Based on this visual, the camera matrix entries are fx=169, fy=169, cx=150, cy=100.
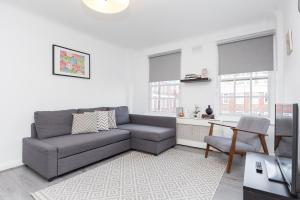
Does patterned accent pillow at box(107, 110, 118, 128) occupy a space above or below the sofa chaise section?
above

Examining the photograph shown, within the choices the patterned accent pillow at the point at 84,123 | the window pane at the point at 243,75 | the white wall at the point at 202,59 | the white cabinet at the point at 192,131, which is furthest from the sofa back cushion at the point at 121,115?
the window pane at the point at 243,75

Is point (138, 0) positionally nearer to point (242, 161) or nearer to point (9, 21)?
point (9, 21)

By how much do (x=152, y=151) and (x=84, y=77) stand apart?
208 cm

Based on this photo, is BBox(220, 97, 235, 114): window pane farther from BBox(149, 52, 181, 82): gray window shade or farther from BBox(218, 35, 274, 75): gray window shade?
BBox(149, 52, 181, 82): gray window shade

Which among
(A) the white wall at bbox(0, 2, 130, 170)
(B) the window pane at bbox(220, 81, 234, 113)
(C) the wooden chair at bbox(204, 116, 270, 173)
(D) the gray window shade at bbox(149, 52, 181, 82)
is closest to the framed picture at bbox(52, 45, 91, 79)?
(A) the white wall at bbox(0, 2, 130, 170)

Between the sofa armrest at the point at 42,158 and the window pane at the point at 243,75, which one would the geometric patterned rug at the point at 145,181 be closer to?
the sofa armrest at the point at 42,158

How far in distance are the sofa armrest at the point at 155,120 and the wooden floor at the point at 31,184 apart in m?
1.45

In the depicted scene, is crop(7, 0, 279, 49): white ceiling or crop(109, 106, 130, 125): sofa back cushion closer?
crop(7, 0, 279, 49): white ceiling

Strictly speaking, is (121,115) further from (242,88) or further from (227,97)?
(242,88)

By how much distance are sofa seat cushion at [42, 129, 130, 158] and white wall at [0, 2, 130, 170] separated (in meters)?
0.61

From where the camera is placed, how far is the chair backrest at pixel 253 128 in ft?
8.26

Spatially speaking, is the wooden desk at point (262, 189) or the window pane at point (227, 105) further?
the window pane at point (227, 105)

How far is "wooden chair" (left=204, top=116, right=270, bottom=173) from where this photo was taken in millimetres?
2408

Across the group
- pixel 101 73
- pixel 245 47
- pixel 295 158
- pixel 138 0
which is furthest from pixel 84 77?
pixel 295 158
